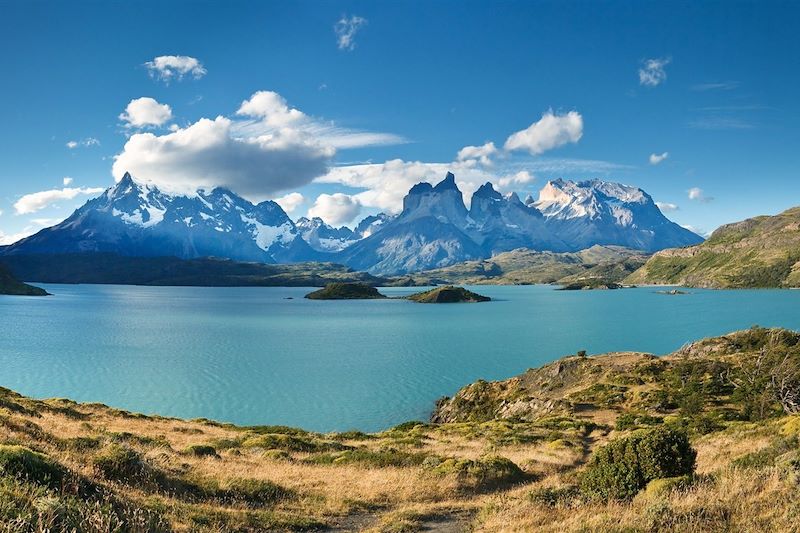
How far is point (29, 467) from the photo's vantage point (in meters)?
15.9

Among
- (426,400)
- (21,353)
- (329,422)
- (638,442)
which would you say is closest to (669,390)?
(426,400)

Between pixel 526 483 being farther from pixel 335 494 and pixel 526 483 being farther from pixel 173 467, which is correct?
pixel 173 467

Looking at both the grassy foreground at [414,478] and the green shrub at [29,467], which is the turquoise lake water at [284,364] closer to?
the grassy foreground at [414,478]

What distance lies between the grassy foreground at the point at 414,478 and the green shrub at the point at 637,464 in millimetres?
62

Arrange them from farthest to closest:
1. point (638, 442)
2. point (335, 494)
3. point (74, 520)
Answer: point (335, 494) → point (638, 442) → point (74, 520)

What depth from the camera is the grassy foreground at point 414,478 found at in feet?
47.3

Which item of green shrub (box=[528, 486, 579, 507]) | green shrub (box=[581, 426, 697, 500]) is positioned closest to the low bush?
green shrub (box=[528, 486, 579, 507])

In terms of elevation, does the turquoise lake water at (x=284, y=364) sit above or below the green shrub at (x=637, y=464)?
below

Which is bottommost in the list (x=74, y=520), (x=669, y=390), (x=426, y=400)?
(x=426, y=400)

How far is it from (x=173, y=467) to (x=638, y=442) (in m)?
23.8

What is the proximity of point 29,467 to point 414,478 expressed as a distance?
1955 centimetres

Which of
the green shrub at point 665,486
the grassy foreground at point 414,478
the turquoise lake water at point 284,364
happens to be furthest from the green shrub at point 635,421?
the green shrub at point 665,486

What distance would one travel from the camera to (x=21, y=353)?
447 ft

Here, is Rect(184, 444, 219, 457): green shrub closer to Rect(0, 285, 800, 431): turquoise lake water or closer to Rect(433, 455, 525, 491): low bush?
Rect(433, 455, 525, 491): low bush
